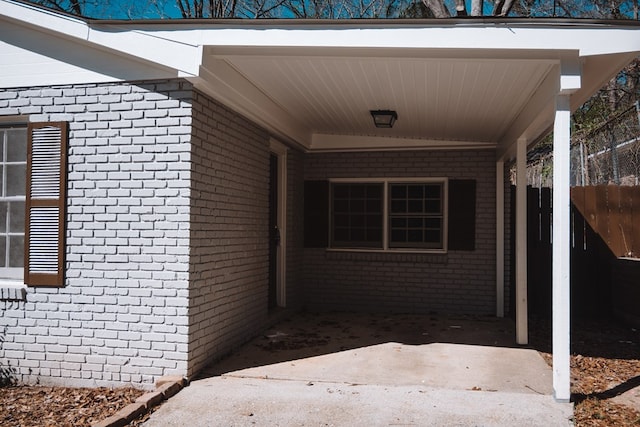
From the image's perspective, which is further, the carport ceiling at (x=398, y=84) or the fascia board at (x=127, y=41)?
the fascia board at (x=127, y=41)

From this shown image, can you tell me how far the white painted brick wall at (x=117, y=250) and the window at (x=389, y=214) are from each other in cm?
455

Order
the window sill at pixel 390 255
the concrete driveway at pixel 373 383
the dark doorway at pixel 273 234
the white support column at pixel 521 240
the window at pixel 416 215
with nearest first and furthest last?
the concrete driveway at pixel 373 383 < the white support column at pixel 521 240 < the dark doorway at pixel 273 234 < the window sill at pixel 390 255 < the window at pixel 416 215

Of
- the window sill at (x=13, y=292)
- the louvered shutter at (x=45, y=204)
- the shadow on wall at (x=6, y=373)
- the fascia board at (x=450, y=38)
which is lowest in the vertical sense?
the shadow on wall at (x=6, y=373)

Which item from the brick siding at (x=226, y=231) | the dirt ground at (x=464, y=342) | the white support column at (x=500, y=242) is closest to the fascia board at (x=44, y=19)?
the brick siding at (x=226, y=231)

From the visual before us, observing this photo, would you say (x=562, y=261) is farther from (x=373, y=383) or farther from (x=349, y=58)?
(x=349, y=58)

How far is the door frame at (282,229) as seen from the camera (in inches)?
335

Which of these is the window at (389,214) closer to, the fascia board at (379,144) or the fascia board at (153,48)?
the fascia board at (379,144)

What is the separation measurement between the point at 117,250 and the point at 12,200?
1.43 meters

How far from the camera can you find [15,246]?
18.9 feet

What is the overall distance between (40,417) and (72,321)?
1.06 meters

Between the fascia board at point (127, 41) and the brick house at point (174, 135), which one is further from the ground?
the fascia board at point (127, 41)

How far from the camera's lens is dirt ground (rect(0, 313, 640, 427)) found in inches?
177

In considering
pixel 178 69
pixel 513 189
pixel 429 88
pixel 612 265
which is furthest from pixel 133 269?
pixel 612 265

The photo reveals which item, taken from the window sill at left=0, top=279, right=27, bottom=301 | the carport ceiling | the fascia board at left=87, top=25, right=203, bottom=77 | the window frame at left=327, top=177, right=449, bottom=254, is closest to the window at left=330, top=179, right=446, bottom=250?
the window frame at left=327, top=177, right=449, bottom=254
